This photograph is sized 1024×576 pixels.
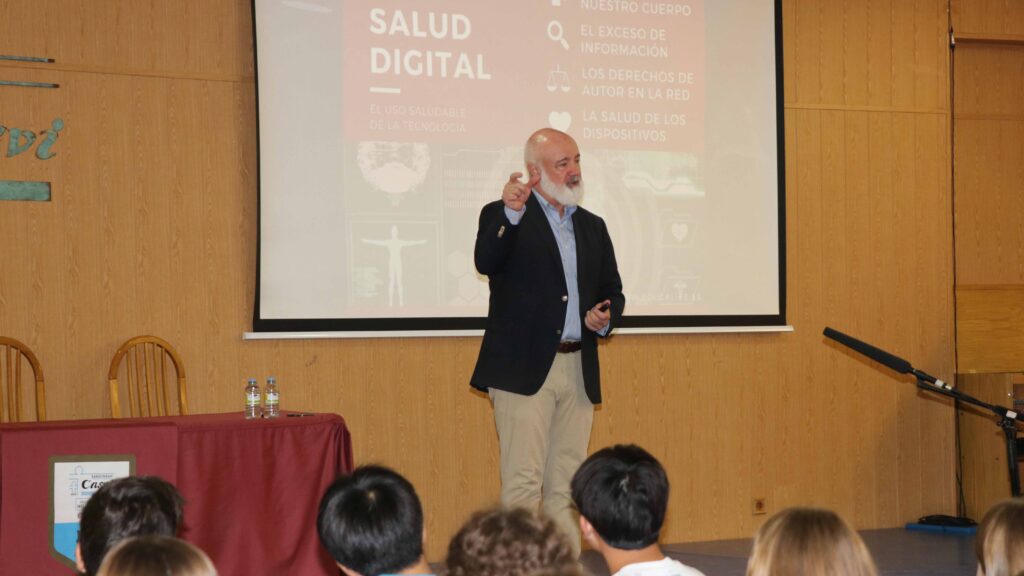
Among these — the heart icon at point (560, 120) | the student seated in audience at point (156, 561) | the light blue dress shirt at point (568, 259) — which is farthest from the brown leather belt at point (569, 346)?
the student seated in audience at point (156, 561)

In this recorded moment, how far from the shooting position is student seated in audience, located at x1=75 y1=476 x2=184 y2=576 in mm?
2146

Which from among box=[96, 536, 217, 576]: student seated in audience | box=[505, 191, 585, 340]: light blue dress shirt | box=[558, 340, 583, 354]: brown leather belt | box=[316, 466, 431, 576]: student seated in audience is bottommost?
box=[316, 466, 431, 576]: student seated in audience

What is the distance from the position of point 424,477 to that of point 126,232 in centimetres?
177

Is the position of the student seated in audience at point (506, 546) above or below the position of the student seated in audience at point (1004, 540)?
above

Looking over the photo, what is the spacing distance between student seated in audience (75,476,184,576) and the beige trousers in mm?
1861

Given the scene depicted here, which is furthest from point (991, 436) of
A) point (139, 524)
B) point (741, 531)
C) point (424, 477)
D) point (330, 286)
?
point (139, 524)

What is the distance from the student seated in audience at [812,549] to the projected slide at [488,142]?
11.8 feet

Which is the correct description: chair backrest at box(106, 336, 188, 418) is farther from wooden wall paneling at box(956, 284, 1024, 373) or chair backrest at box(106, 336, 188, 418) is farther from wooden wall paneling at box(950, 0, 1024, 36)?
wooden wall paneling at box(950, 0, 1024, 36)

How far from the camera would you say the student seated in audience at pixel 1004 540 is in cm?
194

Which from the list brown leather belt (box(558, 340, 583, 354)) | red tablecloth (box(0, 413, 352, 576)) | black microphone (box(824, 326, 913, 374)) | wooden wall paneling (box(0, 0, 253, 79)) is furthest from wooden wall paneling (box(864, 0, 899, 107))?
red tablecloth (box(0, 413, 352, 576))

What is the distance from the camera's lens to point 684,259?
5.71 m

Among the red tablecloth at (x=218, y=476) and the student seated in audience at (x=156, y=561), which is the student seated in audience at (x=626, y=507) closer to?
the student seated in audience at (x=156, y=561)

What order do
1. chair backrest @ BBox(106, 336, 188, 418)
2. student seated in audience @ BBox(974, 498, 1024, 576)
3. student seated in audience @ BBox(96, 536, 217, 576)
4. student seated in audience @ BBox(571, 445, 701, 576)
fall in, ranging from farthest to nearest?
1. chair backrest @ BBox(106, 336, 188, 418)
2. student seated in audience @ BBox(571, 445, 701, 576)
3. student seated in audience @ BBox(974, 498, 1024, 576)
4. student seated in audience @ BBox(96, 536, 217, 576)

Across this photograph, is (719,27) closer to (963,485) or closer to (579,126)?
(579,126)
